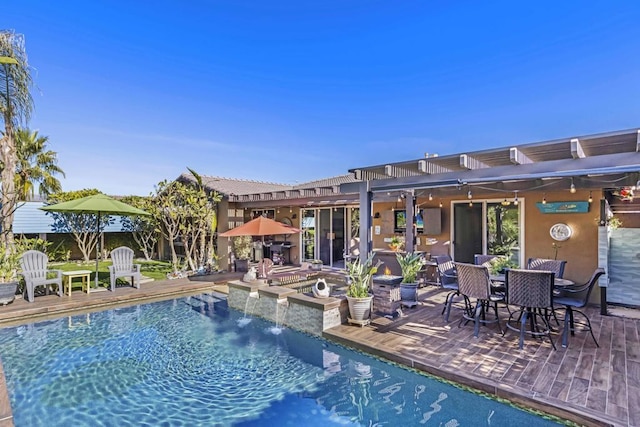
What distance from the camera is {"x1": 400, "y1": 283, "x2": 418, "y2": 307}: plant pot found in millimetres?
7324

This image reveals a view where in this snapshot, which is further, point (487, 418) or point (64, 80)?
point (64, 80)

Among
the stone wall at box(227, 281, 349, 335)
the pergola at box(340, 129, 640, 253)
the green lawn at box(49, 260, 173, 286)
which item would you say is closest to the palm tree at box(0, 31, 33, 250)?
the green lawn at box(49, 260, 173, 286)

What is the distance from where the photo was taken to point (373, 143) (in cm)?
1841

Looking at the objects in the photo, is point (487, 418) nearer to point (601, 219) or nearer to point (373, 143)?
point (601, 219)

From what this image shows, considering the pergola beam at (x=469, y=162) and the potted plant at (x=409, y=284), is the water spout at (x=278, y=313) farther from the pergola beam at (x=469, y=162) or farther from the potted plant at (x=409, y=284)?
the pergola beam at (x=469, y=162)

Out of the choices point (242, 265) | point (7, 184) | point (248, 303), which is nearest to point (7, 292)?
point (7, 184)

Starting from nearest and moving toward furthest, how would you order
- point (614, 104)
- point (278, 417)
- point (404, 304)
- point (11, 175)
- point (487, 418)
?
1. point (487, 418)
2. point (278, 417)
3. point (404, 304)
4. point (11, 175)
5. point (614, 104)

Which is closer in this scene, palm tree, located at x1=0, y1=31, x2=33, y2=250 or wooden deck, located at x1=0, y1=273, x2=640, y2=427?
wooden deck, located at x1=0, y1=273, x2=640, y2=427

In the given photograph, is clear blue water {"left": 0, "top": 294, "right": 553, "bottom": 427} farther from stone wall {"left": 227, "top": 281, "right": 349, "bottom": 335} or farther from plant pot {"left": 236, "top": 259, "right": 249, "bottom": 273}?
plant pot {"left": 236, "top": 259, "right": 249, "bottom": 273}

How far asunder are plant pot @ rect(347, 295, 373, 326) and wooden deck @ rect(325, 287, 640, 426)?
6.6 inches

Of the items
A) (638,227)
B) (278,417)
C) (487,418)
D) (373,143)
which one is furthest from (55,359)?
(373,143)

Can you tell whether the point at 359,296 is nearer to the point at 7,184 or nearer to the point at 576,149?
the point at 576,149

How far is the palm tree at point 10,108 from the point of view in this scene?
9.27 m

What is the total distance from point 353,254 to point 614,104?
10658mm
